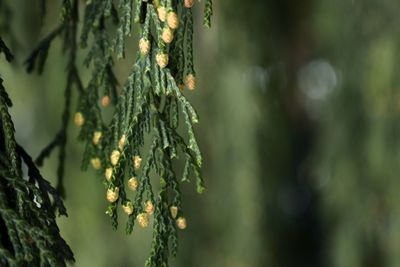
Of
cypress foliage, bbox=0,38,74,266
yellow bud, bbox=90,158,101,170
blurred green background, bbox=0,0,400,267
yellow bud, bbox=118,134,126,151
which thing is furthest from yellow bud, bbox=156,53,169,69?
blurred green background, bbox=0,0,400,267

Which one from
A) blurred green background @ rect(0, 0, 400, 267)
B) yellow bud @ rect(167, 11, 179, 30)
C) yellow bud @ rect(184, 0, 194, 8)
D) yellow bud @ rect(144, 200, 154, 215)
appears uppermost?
yellow bud @ rect(184, 0, 194, 8)

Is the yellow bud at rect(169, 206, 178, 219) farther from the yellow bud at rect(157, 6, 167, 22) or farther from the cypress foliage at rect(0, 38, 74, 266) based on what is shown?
the yellow bud at rect(157, 6, 167, 22)

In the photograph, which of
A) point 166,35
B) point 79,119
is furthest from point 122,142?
point 79,119

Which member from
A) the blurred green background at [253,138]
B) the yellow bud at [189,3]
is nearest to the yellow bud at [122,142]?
the yellow bud at [189,3]

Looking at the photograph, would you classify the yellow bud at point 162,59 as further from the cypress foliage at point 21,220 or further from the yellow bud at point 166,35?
the cypress foliage at point 21,220

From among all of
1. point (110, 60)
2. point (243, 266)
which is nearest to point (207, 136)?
point (243, 266)

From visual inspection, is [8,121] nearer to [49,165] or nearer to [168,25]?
[168,25]
